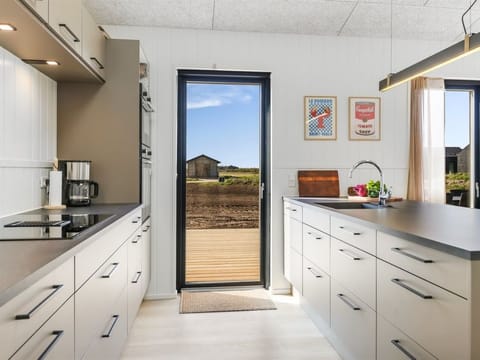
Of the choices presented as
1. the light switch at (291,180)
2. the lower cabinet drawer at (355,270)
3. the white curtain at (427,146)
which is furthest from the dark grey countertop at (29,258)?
the white curtain at (427,146)

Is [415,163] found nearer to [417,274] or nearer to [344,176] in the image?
[344,176]

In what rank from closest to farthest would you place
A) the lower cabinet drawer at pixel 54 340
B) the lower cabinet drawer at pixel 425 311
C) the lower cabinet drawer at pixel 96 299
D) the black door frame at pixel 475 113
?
the lower cabinet drawer at pixel 54 340 → the lower cabinet drawer at pixel 425 311 → the lower cabinet drawer at pixel 96 299 → the black door frame at pixel 475 113

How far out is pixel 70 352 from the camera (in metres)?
1.17

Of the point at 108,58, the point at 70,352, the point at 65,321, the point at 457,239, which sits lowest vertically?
the point at 70,352

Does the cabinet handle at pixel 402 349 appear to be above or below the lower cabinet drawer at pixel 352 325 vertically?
above

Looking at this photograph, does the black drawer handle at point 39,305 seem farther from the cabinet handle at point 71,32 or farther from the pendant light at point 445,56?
the pendant light at point 445,56

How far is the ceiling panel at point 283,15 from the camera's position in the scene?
3.01m

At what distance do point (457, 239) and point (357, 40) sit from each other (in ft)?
9.55

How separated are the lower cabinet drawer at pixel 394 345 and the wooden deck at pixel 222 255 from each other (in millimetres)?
2123

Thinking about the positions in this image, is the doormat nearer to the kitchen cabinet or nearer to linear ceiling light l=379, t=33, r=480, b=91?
linear ceiling light l=379, t=33, r=480, b=91

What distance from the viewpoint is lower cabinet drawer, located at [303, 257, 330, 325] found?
246 cm

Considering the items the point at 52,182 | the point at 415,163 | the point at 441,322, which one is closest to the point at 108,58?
the point at 52,182

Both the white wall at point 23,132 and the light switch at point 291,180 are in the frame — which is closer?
the white wall at point 23,132

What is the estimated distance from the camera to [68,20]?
1927 millimetres
